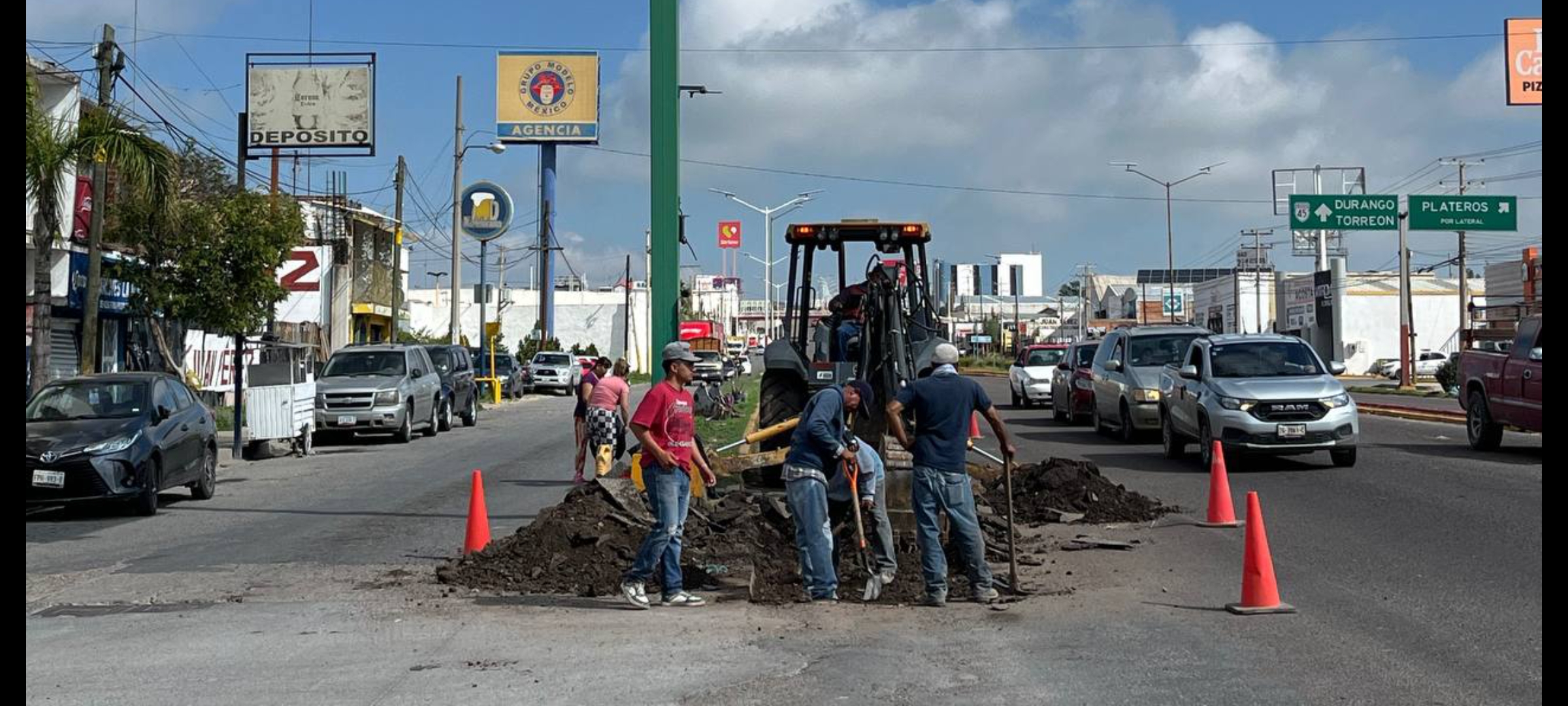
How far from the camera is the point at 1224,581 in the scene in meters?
10.4

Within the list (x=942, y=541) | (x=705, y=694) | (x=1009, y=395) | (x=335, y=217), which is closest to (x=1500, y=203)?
(x=1009, y=395)

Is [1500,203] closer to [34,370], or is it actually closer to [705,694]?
[34,370]

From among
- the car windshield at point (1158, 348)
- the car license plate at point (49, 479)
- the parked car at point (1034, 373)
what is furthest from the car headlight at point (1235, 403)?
the parked car at point (1034, 373)

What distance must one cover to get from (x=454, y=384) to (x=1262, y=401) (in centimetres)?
2012

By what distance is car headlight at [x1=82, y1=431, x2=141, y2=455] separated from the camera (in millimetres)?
14773

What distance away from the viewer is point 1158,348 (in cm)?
2389

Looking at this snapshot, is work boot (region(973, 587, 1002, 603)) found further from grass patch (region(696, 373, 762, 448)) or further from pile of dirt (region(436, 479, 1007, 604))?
grass patch (region(696, 373, 762, 448))

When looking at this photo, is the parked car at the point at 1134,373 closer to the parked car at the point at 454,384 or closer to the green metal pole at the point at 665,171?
the green metal pole at the point at 665,171

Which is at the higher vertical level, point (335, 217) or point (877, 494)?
point (335, 217)

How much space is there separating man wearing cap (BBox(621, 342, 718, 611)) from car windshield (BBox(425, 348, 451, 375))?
76.7ft

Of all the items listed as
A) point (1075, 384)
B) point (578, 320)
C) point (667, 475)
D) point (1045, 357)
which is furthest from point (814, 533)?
point (578, 320)

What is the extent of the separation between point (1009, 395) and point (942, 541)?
33.8m

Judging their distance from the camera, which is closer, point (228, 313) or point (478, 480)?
point (478, 480)

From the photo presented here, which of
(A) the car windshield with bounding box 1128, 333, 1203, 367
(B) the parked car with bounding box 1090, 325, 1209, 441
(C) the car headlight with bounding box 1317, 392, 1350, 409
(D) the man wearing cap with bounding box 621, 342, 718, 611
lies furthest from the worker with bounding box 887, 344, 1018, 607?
(A) the car windshield with bounding box 1128, 333, 1203, 367
